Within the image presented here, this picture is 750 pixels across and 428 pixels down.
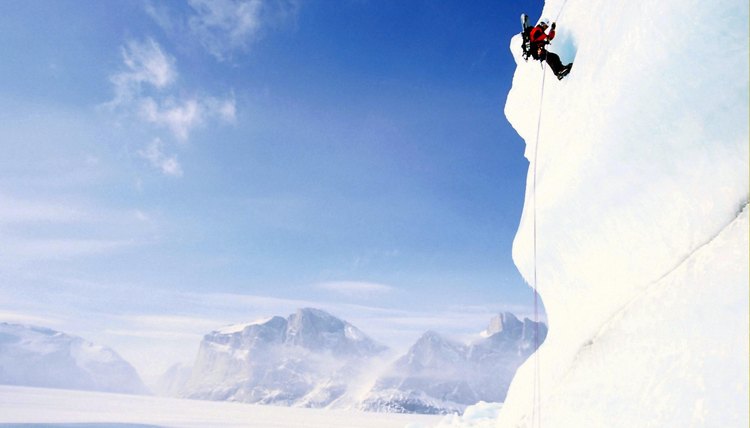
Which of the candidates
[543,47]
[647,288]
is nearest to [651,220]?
[647,288]

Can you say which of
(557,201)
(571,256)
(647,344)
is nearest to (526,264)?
(571,256)

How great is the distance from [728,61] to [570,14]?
5656 mm

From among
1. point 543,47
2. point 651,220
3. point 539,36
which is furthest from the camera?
point 543,47

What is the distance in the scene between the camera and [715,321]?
477cm

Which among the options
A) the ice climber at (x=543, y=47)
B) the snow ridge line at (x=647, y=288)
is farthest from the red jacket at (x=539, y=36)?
the snow ridge line at (x=647, y=288)

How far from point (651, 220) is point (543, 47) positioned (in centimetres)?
428

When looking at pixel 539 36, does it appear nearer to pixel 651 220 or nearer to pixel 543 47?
pixel 543 47

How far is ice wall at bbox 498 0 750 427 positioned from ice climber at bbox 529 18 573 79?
0.41m

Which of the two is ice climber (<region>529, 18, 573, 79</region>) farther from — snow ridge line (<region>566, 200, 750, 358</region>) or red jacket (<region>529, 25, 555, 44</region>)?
snow ridge line (<region>566, 200, 750, 358</region>)

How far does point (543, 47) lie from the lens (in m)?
9.04

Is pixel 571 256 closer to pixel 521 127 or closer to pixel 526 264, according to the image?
pixel 526 264

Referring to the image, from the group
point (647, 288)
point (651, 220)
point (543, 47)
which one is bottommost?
point (647, 288)

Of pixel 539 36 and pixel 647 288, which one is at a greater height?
pixel 539 36

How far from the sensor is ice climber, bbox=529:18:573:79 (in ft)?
29.1
